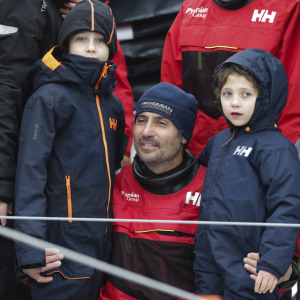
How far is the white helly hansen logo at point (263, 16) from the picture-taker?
2650 millimetres

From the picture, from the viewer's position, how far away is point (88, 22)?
2.33 m

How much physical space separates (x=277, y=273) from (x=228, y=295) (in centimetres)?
25

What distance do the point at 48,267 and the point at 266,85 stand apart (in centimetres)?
120

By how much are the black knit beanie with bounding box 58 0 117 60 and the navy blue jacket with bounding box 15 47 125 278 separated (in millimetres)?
110

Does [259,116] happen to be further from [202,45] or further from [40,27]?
[40,27]

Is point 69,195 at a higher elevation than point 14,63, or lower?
lower

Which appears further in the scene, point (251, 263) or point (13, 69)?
point (13, 69)

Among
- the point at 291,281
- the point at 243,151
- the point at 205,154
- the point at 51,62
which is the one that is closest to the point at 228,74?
the point at 243,151

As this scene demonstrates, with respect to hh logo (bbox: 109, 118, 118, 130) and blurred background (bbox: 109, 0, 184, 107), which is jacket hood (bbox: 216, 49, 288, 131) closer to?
hh logo (bbox: 109, 118, 118, 130)

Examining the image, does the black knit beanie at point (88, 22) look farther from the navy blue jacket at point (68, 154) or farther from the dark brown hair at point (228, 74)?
the dark brown hair at point (228, 74)

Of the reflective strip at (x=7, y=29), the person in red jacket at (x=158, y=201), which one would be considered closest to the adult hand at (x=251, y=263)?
the person in red jacket at (x=158, y=201)

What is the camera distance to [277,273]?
1869 millimetres

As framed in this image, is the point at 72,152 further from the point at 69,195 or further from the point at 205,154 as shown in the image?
the point at 205,154

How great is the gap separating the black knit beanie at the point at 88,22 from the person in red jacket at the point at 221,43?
0.60 m
